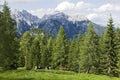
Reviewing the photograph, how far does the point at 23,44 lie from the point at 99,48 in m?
33.0

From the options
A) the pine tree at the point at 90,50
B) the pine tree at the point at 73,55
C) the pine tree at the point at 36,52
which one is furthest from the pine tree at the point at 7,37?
the pine tree at the point at 73,55

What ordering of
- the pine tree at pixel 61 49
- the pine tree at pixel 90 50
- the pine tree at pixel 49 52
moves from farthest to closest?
the pine tree at pixel 49 52, the pine tree at pixel 61 49, the pine tree at pixel 90 50

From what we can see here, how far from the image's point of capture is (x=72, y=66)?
10975 cm

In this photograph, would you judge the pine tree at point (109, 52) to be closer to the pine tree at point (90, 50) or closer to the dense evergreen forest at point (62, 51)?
the dense evergreen forest at point (62, 51)

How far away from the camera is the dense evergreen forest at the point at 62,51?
60756 millimetres

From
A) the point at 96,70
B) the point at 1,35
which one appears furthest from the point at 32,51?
the point at 1,35

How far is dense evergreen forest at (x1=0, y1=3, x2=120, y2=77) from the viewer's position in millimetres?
60756

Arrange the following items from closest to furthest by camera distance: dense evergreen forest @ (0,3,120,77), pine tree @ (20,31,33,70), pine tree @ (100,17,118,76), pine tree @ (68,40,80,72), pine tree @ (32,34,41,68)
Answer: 1. dense evergreen forest @ (0,3,120,77)
2. pine tree @ (100,17,118,76)
3. pine tree @ (68,40,80,72)
4. pine tree @ (20,31,33,70)
5. pine tree @ (32,34,41,68)

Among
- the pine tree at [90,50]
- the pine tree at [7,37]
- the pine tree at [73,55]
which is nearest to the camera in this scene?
the pine tree at [7,37]

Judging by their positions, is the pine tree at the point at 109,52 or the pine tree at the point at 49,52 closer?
the pine tree at the point at 109,52

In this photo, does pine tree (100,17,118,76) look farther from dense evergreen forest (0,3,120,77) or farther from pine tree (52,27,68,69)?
pine tree (52,27,68,69)

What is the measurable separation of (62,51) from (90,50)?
13075 millimetres

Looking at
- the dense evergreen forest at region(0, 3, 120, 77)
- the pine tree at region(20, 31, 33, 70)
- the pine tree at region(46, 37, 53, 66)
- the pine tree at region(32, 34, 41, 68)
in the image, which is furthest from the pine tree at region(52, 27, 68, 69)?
the pine tree at region(20, 31, 33, 70)

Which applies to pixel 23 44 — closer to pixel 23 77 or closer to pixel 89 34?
pixel 89 34
